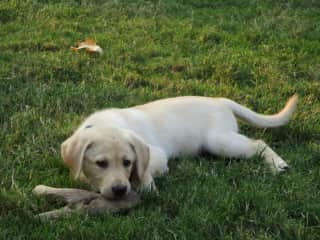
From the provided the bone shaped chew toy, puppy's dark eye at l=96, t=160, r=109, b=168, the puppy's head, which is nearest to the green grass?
the bone shaped chew toy

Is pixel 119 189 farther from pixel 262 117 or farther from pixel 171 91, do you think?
pixel 171 91

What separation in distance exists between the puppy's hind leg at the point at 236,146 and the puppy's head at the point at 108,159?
3.41 feet

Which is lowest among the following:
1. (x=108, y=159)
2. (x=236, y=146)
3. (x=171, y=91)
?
(x=171, y=91)

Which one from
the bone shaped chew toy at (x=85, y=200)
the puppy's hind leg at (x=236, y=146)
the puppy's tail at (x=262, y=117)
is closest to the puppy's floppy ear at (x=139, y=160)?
the bone shaped chew toy at (x=85, y=200)

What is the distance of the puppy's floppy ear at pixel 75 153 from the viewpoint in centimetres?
468

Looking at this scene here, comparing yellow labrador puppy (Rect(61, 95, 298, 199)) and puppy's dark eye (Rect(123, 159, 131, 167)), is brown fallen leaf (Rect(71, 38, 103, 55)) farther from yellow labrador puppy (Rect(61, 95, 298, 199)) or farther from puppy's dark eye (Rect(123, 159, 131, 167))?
puppy's dark eye (Rect(123, 159, 131, 167))

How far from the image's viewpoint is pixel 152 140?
5.63 meters

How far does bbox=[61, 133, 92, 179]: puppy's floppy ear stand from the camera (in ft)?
15.4

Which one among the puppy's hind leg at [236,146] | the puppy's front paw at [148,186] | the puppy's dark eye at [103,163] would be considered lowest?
the puppy's hind leg at [236,146]

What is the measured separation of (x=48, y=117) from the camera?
6.17 metres

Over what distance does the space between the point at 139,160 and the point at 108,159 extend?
0.24 meters

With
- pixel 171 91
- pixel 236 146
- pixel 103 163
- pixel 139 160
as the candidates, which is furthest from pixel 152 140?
pixel 171 91

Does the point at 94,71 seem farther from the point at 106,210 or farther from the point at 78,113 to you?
the point at 106,210

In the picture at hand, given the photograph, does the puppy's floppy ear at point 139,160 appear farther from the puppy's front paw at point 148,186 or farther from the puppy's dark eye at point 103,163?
the puppy's dark eye at point 103,163
